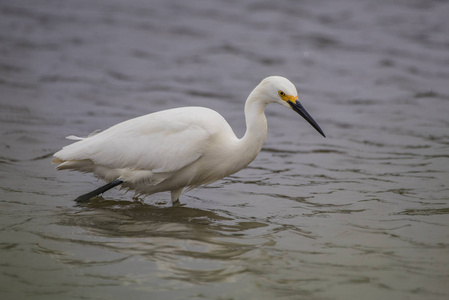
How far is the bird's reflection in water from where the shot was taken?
16.6 feet

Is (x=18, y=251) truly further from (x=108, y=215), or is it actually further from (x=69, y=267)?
(x=108, y=215)

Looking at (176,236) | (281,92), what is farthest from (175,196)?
(281,92)

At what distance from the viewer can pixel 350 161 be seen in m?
8.57

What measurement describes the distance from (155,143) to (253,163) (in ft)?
7.85

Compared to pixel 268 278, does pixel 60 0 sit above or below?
above

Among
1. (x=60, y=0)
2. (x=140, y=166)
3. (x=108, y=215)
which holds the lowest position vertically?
(x=108, y=215)

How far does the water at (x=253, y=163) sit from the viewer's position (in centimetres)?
496

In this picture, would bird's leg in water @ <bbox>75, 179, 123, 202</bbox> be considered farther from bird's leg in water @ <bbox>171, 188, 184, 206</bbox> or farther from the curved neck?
the curved neck

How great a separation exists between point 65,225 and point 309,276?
2.31 m

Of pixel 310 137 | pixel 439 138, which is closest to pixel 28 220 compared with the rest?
pixel 310 137

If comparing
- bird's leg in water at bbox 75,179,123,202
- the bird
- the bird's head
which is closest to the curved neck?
the bird

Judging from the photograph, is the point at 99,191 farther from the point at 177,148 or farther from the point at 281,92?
the point at 281,92

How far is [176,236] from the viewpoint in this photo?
5781mm

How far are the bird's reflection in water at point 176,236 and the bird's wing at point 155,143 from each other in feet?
1.59
